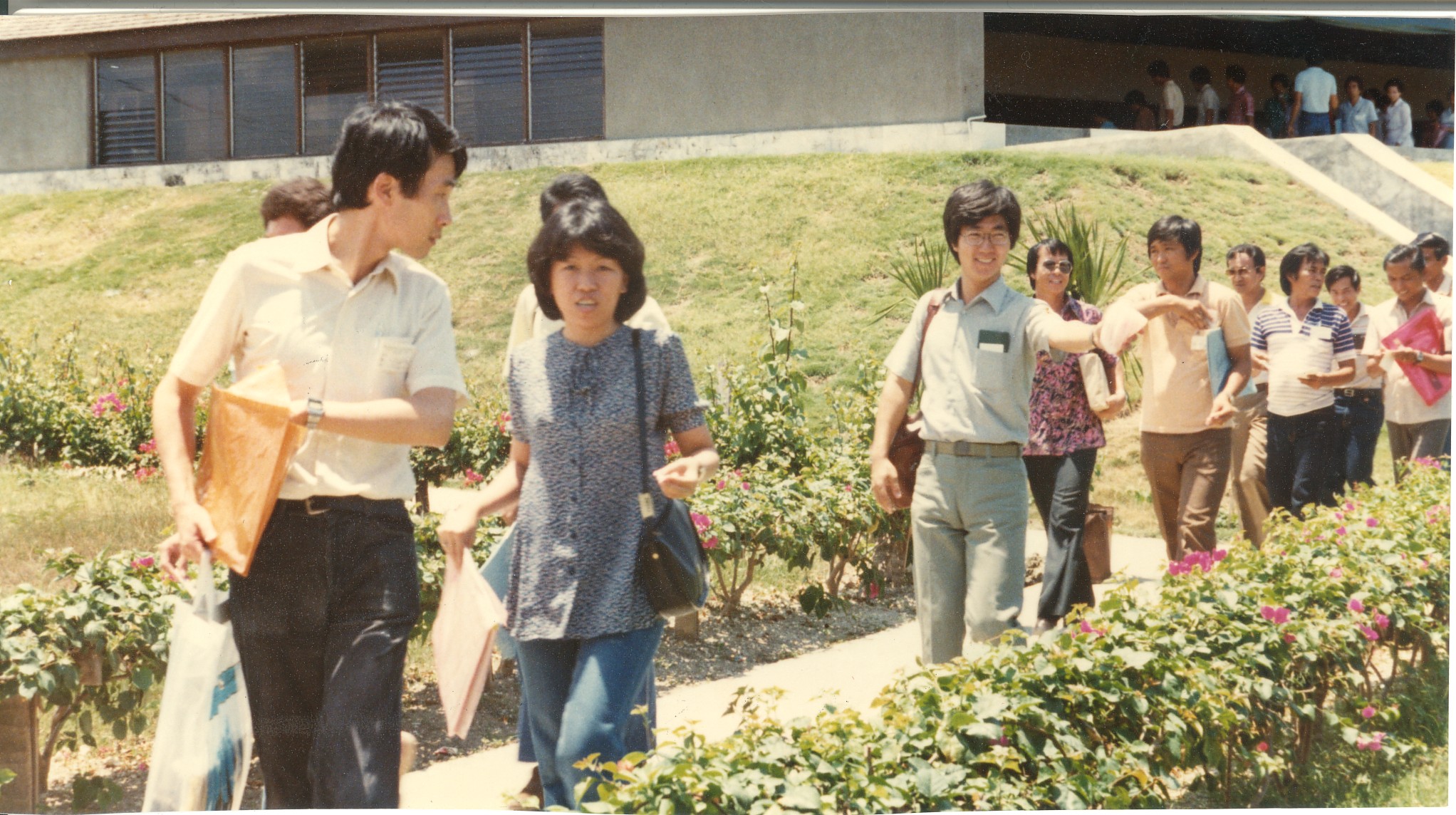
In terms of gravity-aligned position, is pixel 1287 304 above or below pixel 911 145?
below

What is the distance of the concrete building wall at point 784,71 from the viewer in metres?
4.29

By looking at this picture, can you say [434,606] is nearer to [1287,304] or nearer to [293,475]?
[293,475]

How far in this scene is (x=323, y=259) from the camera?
2.61 m

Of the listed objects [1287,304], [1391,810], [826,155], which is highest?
[826,155]

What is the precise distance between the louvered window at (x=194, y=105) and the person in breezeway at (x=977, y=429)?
268cm

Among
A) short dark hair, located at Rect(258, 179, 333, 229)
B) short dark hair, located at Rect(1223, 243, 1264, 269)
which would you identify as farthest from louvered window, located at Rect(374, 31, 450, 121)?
short dark hair, located at Rect(1223, 243, 1264, 269)

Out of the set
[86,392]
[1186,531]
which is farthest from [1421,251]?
[86,392]

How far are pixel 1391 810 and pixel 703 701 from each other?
6.95 ft

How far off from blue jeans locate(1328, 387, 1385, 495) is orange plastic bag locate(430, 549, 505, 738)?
4205 millimetres

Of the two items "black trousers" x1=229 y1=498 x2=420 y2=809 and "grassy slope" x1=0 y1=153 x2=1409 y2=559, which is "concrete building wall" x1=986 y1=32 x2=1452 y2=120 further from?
"black trousers" x1=229 y1=498 x2=420 y2=809

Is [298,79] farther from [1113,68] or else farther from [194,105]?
[1113,68]

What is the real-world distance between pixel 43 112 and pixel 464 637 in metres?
2.86

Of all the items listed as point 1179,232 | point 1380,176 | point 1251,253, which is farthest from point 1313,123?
point 1179,232

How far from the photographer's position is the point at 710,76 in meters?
4.58
